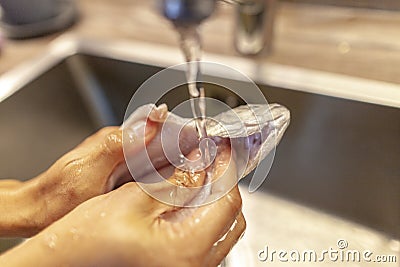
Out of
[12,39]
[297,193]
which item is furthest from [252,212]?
[12,39]

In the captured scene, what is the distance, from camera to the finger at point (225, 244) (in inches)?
14.0

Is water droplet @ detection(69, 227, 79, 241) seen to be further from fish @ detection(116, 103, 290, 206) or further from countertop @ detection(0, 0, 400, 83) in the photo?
countertop @ detection(0, 0, 400, 83)

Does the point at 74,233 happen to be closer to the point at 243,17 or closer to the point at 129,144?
the point at 129,144

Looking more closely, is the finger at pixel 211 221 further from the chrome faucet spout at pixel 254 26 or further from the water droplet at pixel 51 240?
the chrome faucet spout at pixel 254 26

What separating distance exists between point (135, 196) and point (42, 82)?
410 mm

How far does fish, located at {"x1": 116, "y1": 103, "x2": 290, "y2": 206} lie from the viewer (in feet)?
1.31

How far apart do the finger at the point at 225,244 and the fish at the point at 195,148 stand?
0.03m

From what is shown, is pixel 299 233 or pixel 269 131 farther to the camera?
pixel 299 233

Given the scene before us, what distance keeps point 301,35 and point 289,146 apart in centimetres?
20

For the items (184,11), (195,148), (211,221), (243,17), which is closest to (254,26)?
(243,17)

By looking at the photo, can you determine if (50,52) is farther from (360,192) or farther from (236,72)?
(360,192)

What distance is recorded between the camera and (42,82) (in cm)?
70

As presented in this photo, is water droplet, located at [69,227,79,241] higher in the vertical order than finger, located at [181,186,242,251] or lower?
higher

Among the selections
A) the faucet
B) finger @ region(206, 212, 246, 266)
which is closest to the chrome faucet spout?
the faucet
